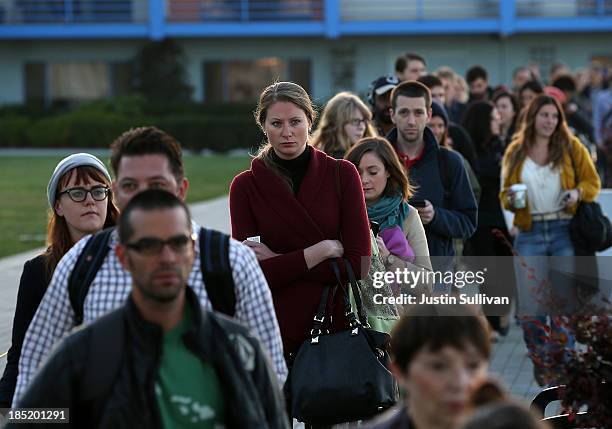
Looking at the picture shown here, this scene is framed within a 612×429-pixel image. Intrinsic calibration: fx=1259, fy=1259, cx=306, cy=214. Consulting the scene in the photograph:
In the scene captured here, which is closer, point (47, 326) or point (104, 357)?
point (104, 357)

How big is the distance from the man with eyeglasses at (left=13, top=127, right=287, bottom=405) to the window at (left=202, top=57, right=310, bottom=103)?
42774 mm

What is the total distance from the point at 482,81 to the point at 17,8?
1410 inches

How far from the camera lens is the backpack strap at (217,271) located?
4.10 metres

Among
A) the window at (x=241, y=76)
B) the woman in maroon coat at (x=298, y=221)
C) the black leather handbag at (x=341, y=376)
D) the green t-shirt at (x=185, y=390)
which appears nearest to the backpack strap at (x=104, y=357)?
the green t-shirt at (x=185, y=390)

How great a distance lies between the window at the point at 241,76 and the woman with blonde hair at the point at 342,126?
38.6m

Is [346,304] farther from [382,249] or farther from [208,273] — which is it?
[208,273]

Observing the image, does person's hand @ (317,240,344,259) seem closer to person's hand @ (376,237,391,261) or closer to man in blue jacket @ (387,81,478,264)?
person's hand @ (376,237,391,261)

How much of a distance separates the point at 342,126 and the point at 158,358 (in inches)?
191

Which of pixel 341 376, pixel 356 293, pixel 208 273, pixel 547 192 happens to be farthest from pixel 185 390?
pixel 547 192

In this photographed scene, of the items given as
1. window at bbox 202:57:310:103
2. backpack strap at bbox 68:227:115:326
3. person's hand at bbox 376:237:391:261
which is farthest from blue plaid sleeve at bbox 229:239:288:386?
window at bbox 202:57:310:103

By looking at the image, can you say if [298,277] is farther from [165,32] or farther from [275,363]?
[165,32]

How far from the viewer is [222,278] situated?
4.11 metres

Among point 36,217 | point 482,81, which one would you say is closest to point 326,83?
point 36,217

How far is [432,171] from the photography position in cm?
811
